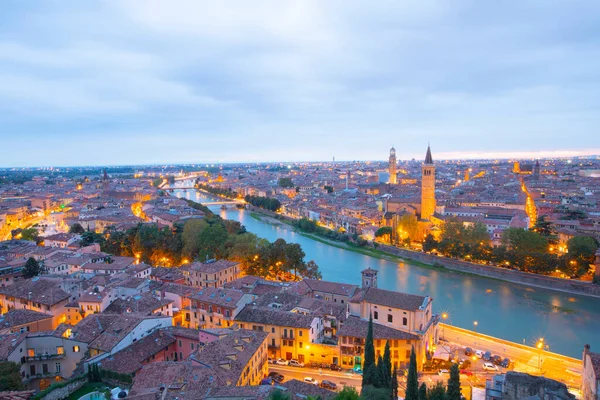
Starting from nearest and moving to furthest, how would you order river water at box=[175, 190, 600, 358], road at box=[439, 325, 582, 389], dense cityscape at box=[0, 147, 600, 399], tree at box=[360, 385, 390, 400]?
tree at box=[360, 385, 390, 400] → dense cityscape at box=[0, 147, 600, 399] → road at box=[439, 325, 582, 389] → river water at box=[175, 190, 600, 358]

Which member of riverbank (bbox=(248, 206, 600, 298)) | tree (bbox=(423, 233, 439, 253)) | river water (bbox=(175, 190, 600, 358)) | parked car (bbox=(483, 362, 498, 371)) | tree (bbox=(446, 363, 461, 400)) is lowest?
river water (bbox=(175, 190, 600, 358))

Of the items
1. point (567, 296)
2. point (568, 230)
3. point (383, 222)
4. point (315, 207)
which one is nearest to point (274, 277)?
point (567, 296)

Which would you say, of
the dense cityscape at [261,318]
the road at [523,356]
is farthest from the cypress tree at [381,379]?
the road at [523,356]

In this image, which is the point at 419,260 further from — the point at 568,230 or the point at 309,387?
the point at 309,387

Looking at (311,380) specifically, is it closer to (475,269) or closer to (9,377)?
(9,377)

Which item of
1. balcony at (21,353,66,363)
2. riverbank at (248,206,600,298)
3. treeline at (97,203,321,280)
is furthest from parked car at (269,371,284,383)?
riverbank at (248,206,600,298)

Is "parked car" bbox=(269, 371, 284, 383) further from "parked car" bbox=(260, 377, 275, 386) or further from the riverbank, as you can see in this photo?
the riverbank

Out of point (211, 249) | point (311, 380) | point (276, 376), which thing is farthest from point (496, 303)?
point (211, 249)
